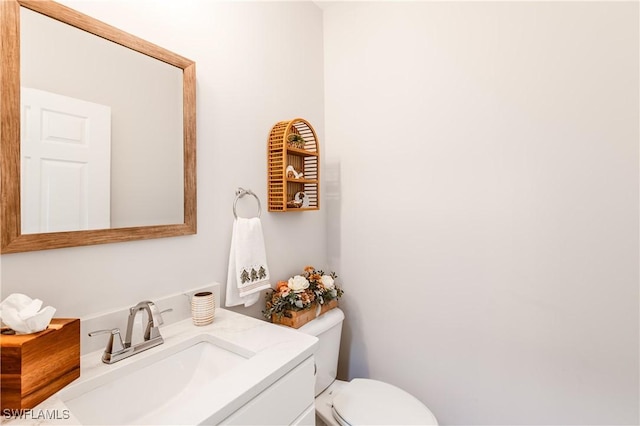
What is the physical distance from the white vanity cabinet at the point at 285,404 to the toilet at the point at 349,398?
1.18 feet

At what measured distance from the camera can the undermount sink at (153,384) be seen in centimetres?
75

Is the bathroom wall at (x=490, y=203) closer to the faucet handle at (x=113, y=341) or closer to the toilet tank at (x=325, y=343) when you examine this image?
the toilet tank at (x=325, y=343)

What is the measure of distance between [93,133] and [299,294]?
3.17ft

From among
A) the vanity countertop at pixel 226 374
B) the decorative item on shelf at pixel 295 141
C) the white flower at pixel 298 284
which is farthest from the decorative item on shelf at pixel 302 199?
the vanity countertop at pixel 226 374

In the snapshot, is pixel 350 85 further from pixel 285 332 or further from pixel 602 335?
pixel 602 335

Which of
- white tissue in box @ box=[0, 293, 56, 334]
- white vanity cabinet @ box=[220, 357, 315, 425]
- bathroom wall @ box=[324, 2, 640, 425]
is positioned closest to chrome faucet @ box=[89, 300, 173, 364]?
white tissue in box @ box=[0, 293, 56, 334]

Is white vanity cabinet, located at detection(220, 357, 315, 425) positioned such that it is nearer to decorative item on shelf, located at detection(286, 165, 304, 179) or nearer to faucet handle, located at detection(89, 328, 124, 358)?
faucet handle, located at detection(89, 328, 124, 358)

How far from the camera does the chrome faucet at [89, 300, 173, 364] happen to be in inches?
33.1

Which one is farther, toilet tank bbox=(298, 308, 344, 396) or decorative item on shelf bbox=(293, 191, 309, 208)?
decorative item on shelf bbox=(293, 191, 309, 208)

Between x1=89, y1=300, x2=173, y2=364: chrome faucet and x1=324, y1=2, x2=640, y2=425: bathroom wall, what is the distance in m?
1.08

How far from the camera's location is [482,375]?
1.41 m

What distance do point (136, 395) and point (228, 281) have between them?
47cm

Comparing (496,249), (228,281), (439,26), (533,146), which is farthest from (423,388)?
(439,26)

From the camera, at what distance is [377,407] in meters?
1.25
